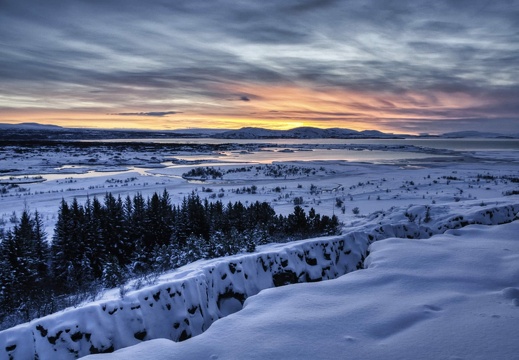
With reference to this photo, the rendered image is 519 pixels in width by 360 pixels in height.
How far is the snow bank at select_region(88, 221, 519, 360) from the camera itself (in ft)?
12.0

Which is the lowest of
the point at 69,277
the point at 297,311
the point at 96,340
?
the point at 69,277

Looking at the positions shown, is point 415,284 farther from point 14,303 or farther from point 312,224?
point 14,303

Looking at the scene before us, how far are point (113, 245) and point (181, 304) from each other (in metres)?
8.97

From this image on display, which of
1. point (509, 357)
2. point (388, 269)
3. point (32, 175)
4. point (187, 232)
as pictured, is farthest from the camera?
point (32, 175)

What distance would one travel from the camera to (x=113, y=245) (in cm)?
1357

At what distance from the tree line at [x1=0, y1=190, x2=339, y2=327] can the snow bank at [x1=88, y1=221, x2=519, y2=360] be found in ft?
12.0

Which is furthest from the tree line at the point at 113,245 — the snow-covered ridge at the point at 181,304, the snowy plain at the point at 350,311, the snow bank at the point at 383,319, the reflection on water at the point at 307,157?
the reflection on water at the point at 307,157

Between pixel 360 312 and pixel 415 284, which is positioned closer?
pixel 360 312

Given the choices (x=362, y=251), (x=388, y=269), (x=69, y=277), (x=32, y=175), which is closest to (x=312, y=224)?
(x=362, y=251)

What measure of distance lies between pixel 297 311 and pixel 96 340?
9.81ft

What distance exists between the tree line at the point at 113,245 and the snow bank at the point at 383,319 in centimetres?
366

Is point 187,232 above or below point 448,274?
below

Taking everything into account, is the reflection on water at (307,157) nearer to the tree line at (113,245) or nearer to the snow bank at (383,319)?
the tree line at (113,245)

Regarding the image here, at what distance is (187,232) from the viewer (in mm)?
14773
